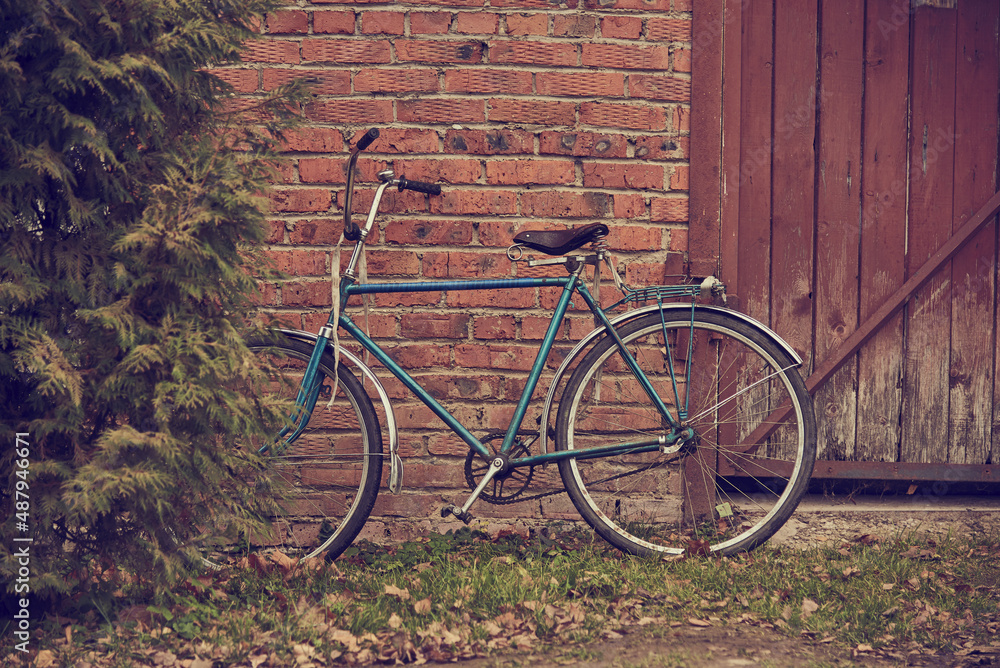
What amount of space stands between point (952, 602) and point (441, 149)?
238 centimetres

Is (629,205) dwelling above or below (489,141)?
below

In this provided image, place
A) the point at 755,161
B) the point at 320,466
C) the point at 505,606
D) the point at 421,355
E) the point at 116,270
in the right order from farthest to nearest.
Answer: the point at 755,161 < the point at 421,355 < the point at 320,466 < the point at 505,606 < the point at 116,270

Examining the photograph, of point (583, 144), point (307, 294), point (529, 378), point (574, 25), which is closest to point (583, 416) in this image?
A: point (529, 378)

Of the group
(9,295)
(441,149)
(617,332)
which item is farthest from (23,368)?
(617,332)

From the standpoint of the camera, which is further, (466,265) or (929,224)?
(929,224)

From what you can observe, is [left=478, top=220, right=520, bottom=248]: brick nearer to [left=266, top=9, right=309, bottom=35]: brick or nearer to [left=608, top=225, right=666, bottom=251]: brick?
[left=608, top=225, right=666, bottom=251]: brick

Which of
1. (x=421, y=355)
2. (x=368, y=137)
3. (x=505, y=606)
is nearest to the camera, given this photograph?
(x=505, y=606)

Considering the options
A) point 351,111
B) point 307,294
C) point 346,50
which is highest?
point 346,50

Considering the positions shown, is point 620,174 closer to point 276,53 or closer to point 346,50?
point 346,50

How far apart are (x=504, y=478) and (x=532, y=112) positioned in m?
1.41

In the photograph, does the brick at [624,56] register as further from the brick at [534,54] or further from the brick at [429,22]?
the brick at [429,22]

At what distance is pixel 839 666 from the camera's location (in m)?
2.12

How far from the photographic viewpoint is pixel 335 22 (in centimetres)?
→ 300

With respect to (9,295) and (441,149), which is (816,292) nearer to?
(441,149)
